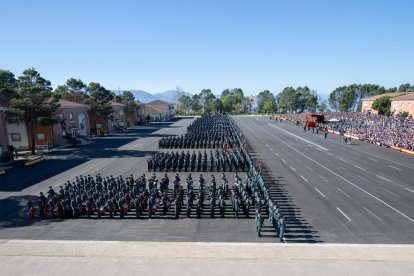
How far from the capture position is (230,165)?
2377 centimetres

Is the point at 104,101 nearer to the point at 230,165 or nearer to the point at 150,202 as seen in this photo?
the point at 230,165

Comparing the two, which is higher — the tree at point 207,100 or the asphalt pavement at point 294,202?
the tree at point 207,100

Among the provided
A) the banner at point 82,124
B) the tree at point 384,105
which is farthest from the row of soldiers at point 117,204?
the tree at point 384,105

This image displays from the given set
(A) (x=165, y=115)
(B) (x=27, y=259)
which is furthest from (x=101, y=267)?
(A) (x=165, y=115)

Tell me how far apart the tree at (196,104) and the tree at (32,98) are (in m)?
98.6

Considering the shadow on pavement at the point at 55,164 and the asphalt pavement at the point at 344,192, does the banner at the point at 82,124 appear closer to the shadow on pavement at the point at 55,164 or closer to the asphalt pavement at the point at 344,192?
the shadow on pavement at the point at 55,164

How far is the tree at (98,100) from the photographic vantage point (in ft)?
174

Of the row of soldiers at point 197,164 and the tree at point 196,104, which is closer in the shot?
the row of soldiers at point 197,164

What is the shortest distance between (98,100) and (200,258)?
50352 millimetres

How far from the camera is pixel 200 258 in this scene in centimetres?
1011

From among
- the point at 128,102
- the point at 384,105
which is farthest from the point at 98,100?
the point at 384,105

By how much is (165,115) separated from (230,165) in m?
77.2

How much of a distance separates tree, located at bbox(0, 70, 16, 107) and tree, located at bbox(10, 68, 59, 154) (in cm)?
79

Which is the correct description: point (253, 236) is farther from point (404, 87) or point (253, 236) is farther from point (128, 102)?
point (404, 87)
